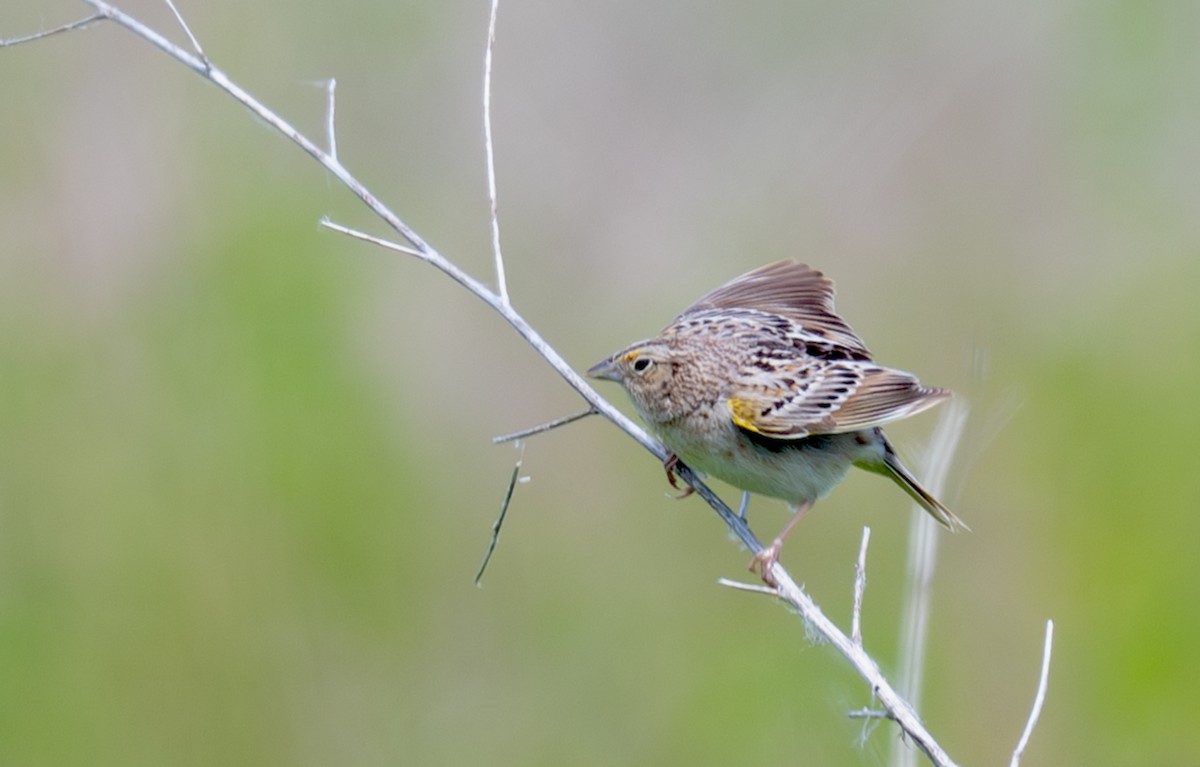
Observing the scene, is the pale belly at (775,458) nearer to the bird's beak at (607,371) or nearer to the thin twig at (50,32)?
the bird's beak at (607,371)

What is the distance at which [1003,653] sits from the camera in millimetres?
5195

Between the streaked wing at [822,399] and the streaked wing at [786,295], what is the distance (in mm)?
451

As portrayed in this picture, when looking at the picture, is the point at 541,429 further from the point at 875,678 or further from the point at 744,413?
the point at 875,678

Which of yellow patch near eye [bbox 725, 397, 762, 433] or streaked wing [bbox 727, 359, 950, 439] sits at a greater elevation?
streaked wing [bbox 727, 359, 950, 439]

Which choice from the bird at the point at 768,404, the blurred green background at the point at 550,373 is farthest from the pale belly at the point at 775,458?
the blurred green background at the point at 550,373

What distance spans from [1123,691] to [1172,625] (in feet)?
1.16

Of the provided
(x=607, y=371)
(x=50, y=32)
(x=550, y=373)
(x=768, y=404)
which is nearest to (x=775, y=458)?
(x=768, y=404)

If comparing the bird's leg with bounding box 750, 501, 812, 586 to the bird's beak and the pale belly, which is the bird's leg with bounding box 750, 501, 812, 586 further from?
the bird's beak

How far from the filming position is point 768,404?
→ 12.4 ft

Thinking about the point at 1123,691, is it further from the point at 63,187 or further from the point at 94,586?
the point at 63,187

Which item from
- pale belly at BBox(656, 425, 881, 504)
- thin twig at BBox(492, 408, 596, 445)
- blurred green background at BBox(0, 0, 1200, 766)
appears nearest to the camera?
thin twig at BBox(492, 408, 596, 445)

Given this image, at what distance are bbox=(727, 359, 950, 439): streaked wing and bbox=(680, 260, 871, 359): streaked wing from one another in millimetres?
451

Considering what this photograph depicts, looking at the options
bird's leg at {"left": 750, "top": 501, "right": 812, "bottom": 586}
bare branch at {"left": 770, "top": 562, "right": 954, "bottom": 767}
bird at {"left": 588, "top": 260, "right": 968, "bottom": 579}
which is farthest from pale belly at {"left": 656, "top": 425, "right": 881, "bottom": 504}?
bare branch at {"left": 770, "top": 562, "right": 954, "bottom": 767}

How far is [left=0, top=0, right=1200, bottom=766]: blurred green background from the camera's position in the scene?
5.14 meters
